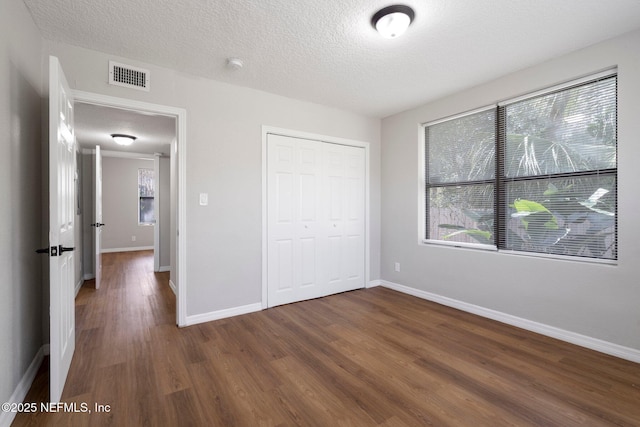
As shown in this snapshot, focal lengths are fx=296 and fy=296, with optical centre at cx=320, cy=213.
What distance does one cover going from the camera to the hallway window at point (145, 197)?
27.6 feet

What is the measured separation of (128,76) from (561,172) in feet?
12.9

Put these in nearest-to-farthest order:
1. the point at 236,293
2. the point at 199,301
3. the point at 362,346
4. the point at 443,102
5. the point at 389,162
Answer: the point at 362,346
the point at 199,301
the point at 236,293
the point at 443,102
the point at 389,162

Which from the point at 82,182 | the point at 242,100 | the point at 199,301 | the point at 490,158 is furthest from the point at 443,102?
the point at 82,182

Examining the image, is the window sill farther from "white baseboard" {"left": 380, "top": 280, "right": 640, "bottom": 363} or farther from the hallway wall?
the hallway wall

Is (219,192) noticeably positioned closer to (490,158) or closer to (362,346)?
(362,346)

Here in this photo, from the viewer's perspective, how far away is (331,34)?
225cm

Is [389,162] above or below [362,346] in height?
above

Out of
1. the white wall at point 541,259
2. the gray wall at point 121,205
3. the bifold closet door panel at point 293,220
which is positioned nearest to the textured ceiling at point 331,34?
→ the white wall at point 541,259

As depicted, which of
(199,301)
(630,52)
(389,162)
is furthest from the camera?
(389,162)

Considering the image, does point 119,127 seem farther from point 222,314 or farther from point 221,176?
point 222,314

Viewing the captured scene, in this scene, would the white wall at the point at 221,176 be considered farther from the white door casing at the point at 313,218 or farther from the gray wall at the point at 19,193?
the gray wall at the point at 19,193

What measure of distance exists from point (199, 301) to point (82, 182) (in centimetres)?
378

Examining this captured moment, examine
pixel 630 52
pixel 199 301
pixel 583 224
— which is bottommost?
pixel 199 301

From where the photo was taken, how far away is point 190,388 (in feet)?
6.26
